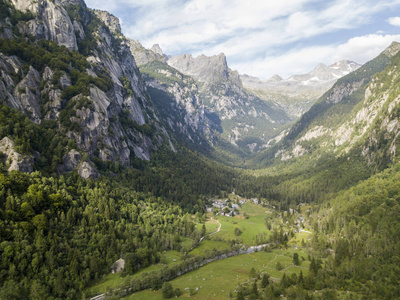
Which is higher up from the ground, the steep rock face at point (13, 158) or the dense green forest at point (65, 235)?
the steep rock face at point (13, 158)

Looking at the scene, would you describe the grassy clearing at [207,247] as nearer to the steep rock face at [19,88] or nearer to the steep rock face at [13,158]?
the steep rock face at [13,158]

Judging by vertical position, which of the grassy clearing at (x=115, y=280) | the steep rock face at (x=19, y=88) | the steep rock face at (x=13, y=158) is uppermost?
the steep rock face at (x=19, y=88)

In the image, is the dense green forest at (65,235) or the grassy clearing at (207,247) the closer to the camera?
the dense green forest at (65,235)

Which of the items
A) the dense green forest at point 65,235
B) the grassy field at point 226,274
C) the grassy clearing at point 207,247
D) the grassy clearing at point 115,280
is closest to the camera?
the dense green forest at point 65,235

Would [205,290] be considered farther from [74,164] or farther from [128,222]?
[74,164]

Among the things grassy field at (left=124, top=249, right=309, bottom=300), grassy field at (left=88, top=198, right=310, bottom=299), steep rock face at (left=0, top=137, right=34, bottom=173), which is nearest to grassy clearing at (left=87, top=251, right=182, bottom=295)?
grassy field at (left=88, top=198, right=310, bottom=299)

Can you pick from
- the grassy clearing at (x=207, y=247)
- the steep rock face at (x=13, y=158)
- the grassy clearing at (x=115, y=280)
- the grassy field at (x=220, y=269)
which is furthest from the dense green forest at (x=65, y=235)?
the grassy clearing at (x=207, y=247)

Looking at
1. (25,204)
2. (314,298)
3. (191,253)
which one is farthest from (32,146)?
(314,298)
